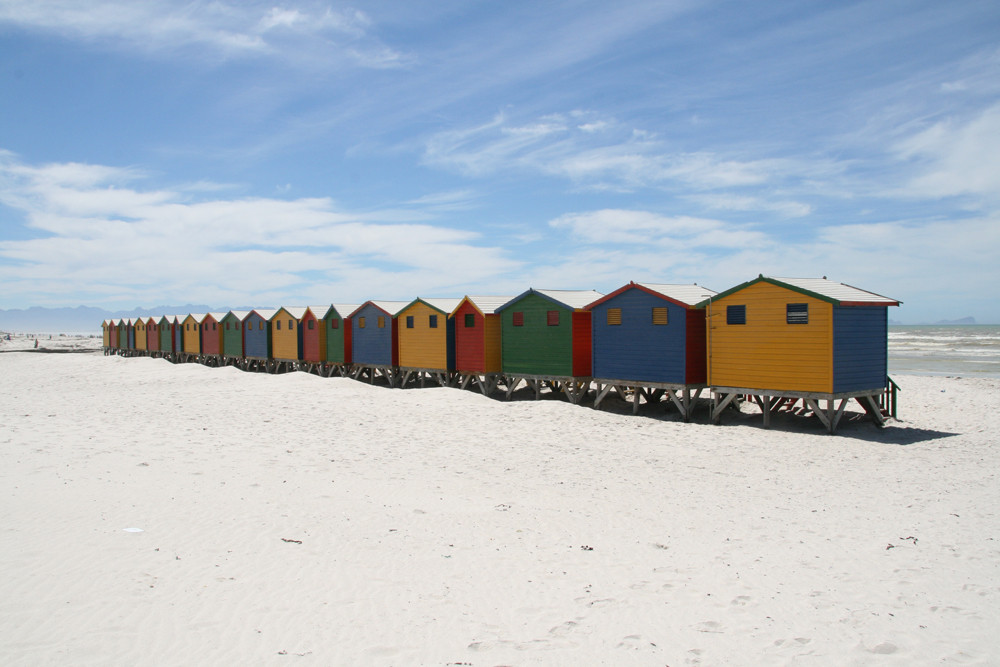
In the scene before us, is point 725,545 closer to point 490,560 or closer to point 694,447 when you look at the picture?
point 490,560

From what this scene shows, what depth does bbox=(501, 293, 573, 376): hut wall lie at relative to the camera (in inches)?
898

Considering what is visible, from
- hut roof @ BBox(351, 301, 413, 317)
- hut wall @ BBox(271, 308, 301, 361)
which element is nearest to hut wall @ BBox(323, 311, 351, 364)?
hut roof @ BBox(351, 301, 413, 317)

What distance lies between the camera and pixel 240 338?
45.4 m

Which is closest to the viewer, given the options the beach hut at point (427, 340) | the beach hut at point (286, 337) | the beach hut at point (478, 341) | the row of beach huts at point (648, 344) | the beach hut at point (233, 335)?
the row of beach huts at point (648, 344)

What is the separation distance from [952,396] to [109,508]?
26918 millimetres

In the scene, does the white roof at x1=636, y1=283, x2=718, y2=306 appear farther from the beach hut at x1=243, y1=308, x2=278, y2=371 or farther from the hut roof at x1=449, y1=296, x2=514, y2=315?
the beach hut at x1=243, y1=308, x2=278, y2=371

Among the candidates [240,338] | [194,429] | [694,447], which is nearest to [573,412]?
[694,447]

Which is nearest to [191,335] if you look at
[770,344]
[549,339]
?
[549,339]

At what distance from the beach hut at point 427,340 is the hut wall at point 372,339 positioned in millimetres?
769

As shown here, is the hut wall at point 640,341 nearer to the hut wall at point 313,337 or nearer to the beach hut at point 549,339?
the beach hut at point 549,339

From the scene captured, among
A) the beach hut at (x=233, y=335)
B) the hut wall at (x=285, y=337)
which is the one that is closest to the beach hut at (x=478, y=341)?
the hut wall at (x=285, y=337)

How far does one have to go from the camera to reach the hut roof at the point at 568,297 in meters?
22.8

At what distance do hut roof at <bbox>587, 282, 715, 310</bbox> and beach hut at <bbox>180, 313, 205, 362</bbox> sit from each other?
3953cm

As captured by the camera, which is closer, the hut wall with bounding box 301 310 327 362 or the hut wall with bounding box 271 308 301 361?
the hut wall with bounding box 301 310 327 362
